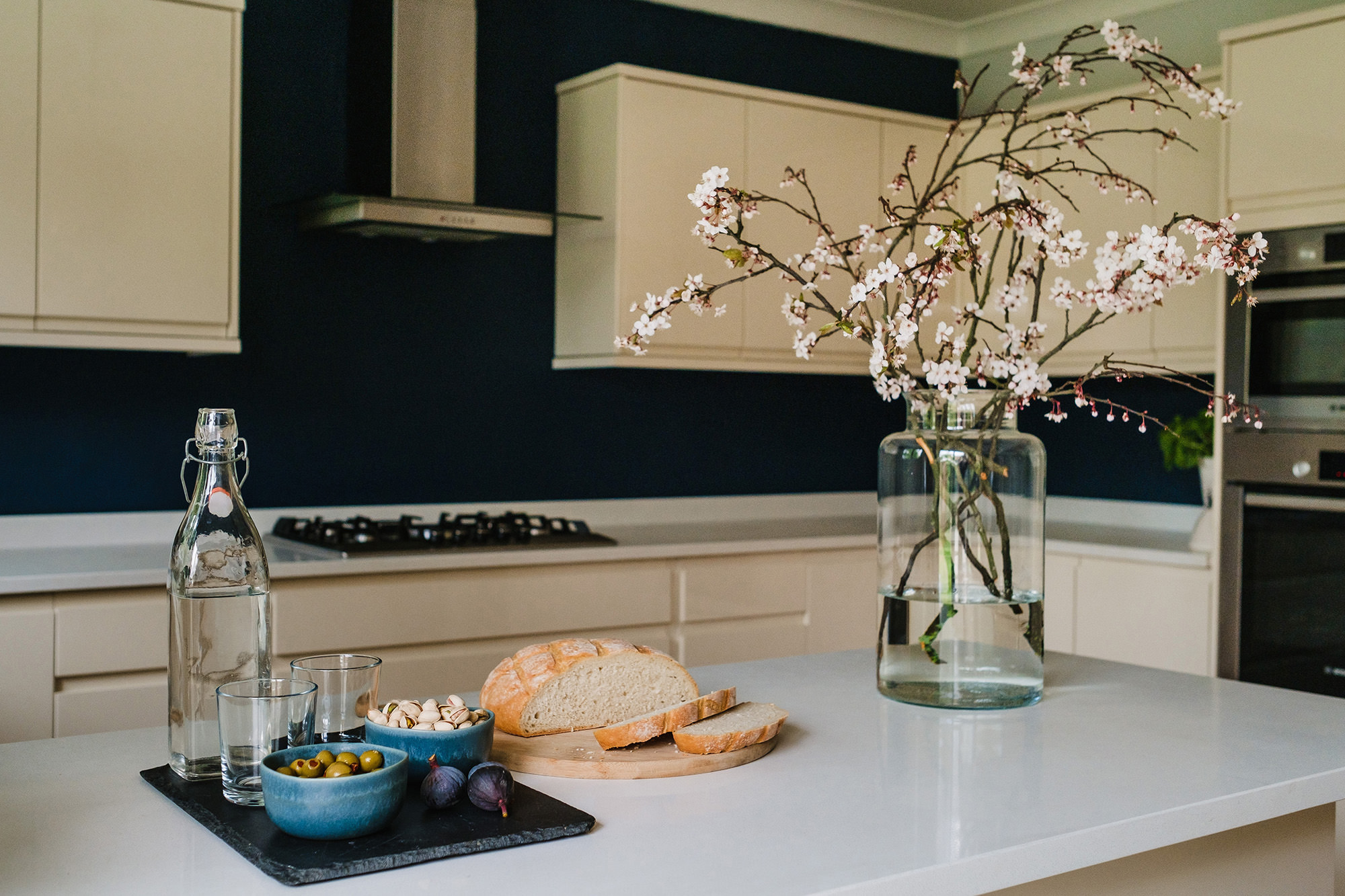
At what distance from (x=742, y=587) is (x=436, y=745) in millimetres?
2517

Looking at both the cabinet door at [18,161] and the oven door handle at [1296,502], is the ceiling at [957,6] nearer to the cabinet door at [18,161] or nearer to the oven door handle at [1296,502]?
the oven door handle at [1296,502]

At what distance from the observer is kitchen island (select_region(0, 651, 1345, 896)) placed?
103 cm

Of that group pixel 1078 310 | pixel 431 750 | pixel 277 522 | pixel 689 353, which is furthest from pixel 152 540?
pixel 1078 310

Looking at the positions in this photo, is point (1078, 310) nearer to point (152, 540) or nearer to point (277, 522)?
point (277, 522)

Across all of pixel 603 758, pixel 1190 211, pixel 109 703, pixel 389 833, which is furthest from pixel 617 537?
pixel 389 833

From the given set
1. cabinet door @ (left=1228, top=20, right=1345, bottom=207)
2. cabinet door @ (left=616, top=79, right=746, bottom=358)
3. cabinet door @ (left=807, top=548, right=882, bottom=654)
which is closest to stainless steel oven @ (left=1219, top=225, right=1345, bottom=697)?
cabinet door @ (left=1228, top=20, right=1345, bottom=207)

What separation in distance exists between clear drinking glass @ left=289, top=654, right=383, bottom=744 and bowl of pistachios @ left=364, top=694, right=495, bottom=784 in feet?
0.11

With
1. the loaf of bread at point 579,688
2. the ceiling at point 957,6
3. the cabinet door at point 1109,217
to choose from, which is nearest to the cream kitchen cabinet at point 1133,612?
the cabinet door at point 1109,217

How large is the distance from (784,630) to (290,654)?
1.53m

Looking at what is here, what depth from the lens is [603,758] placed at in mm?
1346

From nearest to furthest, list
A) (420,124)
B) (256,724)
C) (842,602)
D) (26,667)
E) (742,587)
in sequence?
(256,724)
(26,667)
(420,124)
(742,587)
(842,602)

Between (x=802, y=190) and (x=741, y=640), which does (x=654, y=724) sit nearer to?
(x=741, y=640)

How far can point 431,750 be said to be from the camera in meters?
1.23

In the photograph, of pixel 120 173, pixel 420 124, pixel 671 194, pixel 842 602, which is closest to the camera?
pixel 120 173
